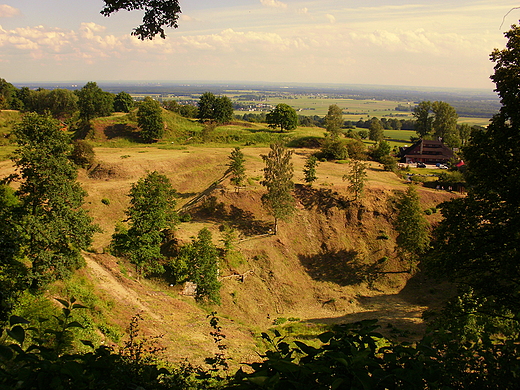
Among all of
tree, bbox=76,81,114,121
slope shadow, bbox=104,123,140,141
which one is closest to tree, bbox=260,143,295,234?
slope shadow, bbox=104,123,140,141

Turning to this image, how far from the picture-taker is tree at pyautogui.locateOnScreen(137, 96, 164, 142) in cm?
7012

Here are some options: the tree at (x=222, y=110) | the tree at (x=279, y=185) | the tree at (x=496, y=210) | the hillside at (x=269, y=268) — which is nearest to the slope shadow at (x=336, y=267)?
the hillside at (x=269, y=268)

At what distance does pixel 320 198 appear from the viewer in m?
41.6

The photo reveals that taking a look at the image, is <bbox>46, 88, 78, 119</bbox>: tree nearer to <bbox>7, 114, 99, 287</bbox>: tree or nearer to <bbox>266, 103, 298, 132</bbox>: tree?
<bbox>266, 103, 298, 132</bbox>: tree

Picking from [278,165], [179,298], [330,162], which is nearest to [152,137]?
[330,162]

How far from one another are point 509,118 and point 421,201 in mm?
35107

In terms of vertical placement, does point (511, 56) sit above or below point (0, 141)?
above

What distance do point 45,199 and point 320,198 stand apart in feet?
100

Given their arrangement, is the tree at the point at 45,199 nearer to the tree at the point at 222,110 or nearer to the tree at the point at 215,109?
the tree at the point at 222,110

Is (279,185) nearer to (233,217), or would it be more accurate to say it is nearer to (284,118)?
(233,217)

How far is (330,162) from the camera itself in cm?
5856

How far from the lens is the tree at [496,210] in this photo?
32.7ft

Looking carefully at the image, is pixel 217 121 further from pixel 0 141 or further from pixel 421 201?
pixel 421 201

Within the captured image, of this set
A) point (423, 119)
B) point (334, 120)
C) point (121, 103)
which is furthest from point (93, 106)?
point (423, 119)
